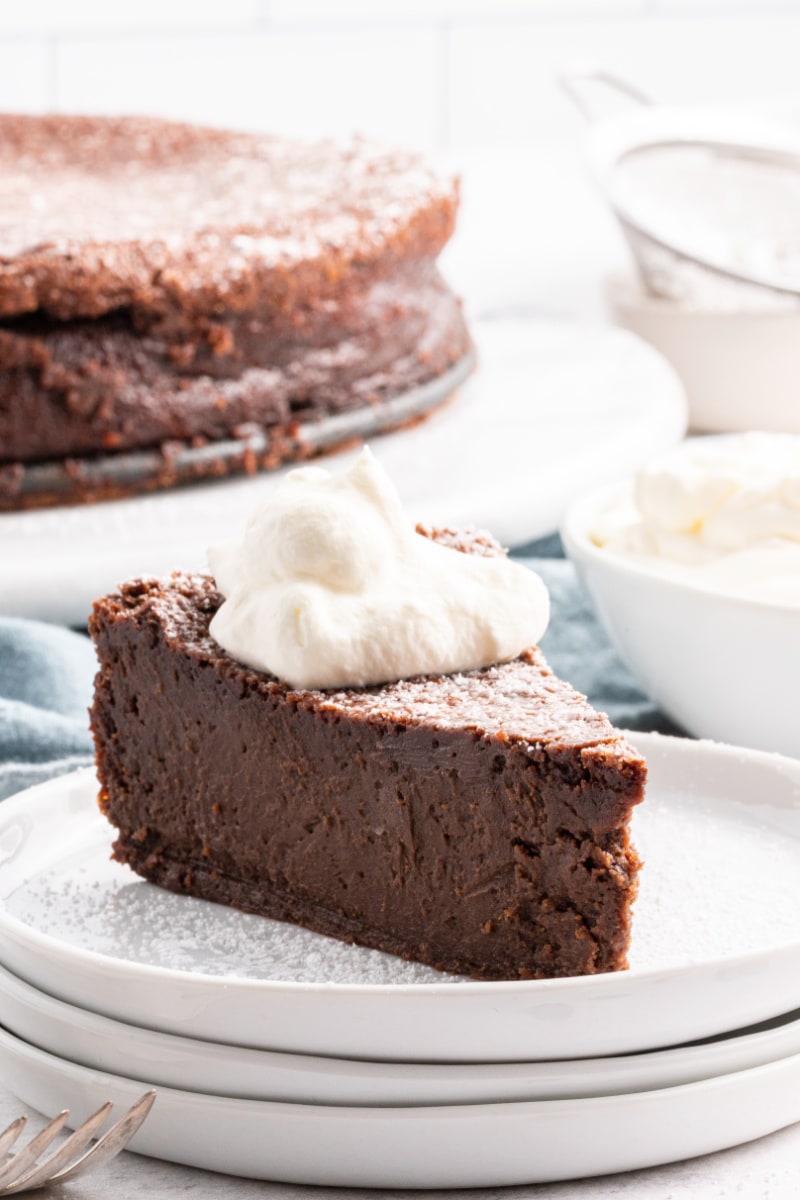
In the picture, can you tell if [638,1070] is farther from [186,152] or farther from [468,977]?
[186,152]

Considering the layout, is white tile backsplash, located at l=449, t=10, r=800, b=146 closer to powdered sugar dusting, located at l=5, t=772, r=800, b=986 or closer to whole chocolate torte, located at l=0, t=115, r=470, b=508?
whole chocolate torte, located at l=0, t=115, r=470, b=508

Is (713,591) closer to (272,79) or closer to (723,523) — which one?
(723,523)

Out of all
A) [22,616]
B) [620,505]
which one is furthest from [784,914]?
[22,616]

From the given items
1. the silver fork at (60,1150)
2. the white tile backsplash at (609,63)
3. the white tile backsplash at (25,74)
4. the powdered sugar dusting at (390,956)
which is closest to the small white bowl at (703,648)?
the powdered sugar dusting at (390,956)

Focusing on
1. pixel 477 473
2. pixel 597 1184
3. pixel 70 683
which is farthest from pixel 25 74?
pixel 597 1184

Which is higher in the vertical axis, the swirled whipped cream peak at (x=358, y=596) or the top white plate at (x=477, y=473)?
the swirled whipped cream peak at (x=358, y=596)

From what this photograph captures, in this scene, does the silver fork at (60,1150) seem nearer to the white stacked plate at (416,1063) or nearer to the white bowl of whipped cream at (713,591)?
the white stacked plate at (416,1063)

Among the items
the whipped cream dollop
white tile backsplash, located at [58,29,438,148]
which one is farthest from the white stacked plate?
white tile backsplash, located at [58,29,438,148]
